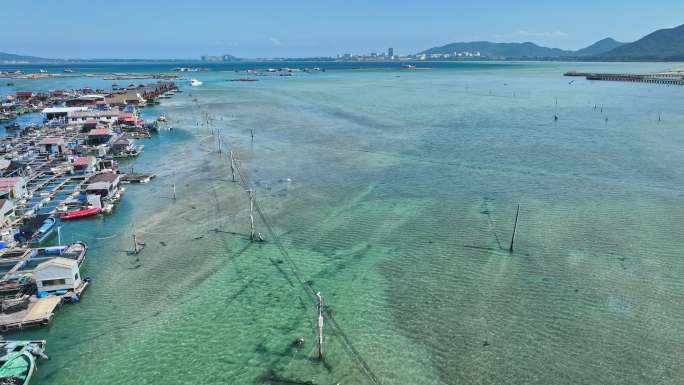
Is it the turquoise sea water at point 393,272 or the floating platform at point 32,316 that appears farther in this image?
the floating platform at point 32,316

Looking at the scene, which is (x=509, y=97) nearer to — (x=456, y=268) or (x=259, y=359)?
(x=456, y=268)

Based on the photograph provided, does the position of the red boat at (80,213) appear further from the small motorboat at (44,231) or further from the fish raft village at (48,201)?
the small motorboat at (44,231)

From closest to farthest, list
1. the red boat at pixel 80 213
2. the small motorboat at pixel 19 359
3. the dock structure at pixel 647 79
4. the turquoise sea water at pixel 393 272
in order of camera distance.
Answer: the small motorboat at pixel 19 359 < the turquoise sea water at pixel 393 272 < the red boat at pixel 80 213 < the dock structure at pixel 647 79

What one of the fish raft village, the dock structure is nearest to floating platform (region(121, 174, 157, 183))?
the fish raft village

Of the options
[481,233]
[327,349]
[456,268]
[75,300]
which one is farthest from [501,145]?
[75,300]

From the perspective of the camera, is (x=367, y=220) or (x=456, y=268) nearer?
(x=456, y=268)

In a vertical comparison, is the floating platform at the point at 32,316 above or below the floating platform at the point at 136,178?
below

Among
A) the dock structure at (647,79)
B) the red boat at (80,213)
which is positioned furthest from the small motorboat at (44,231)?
the dock structure at (647,79)
